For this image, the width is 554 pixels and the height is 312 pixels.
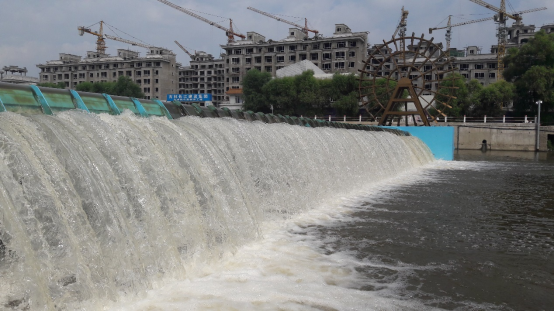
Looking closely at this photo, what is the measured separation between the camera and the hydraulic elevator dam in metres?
3.17

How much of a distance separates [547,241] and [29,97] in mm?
6445

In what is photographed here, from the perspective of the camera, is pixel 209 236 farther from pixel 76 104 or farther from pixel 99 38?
pixel 99 38

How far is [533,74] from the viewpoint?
117 ft

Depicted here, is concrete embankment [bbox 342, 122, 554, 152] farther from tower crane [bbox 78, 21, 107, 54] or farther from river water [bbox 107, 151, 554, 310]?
tower crane [bbox 78, 21, 107, 54]

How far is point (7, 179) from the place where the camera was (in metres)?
3.25

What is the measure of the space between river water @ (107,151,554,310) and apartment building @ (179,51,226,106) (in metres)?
71.2

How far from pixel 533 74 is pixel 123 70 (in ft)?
187

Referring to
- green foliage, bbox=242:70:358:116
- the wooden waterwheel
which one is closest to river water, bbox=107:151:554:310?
the wooden waterwheel

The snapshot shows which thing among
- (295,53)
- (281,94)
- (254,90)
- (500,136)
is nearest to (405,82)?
(500,136)

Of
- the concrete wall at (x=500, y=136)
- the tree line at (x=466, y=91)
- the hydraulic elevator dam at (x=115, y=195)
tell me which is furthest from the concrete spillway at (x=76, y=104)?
the concrete wall at (x=500, y=136)

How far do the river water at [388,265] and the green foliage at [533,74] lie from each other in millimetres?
32914

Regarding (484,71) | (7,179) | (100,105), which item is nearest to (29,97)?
(100,105)

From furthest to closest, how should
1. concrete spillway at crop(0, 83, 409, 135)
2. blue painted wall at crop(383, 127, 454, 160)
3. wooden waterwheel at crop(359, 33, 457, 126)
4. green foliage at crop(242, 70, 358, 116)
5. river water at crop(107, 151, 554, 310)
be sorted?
green foliage at crop(242, 70, 358, 116)
wooden waterwheel at crop(359, 33, 457, 126)
blue painted wall at crop(383, 127, 454, 160)
concrete spillway at crop(0, 83, 409, 135)
river water at crop(107, 151, 554, 310)

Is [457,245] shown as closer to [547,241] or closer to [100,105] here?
[547,241]
